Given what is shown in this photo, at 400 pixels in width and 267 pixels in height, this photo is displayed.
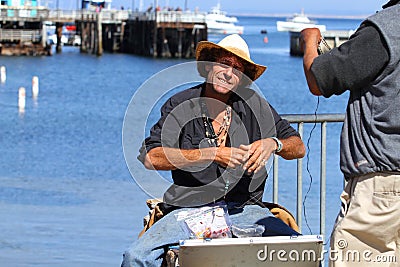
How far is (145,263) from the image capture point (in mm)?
4117

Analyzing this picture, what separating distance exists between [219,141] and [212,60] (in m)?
0.37

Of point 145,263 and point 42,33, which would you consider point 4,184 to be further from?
point 42,33

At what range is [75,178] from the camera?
51.9 feet

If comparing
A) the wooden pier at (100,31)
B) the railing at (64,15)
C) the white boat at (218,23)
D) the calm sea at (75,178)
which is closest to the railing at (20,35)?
the wooden pier at (100,31)

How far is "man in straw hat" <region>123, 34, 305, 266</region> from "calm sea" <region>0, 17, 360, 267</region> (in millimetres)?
208

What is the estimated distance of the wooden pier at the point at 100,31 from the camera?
61.1m

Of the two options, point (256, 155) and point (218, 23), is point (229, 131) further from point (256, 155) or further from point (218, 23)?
point (218, 23)

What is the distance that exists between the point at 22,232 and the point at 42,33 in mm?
51947

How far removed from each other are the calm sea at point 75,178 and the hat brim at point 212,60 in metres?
0.37

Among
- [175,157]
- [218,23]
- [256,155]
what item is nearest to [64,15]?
[218,23]

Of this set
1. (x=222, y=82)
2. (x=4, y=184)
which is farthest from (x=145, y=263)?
(x=4, y=184)

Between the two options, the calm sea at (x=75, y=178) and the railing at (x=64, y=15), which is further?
the railing at (x=64, y=15)

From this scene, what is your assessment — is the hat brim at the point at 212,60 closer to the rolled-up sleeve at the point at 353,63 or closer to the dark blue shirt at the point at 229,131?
the dark blue shirt at the point at 229,131

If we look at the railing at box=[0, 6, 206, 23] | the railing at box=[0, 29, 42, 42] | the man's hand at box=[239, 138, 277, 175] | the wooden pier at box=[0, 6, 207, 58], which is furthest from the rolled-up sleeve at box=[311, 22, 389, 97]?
the railing at box=[0, 6, 206, 23]
